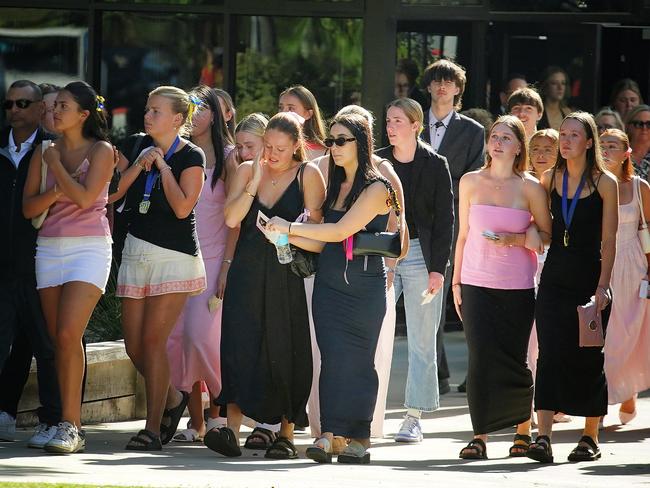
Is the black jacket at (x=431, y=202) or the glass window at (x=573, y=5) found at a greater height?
the glass window at (x=573, y=5)

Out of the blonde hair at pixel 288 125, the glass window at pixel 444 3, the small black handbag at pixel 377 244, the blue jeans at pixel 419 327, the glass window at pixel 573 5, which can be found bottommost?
the blue jeans at pixel 419 327

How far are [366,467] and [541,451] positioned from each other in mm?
1085

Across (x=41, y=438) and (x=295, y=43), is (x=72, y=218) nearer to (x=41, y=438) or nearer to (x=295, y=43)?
(x=41, y=438)

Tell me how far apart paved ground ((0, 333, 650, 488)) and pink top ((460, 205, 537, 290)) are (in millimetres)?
1038

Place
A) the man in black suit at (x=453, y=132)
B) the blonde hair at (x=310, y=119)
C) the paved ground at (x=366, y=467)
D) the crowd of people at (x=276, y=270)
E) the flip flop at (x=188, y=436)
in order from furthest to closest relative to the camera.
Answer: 1. the man in black suit at (x=453, y=132)
2. the blonde hair at (x=310, y=119)
3. the flip flop at (x=188, y=436)
4. the crowd of people at (x=276, y=270)
5. the paved ground at (x=366, y=467)

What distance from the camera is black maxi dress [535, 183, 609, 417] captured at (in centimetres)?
945

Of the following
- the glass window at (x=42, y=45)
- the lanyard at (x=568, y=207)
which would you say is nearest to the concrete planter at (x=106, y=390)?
the lanyard at (x=568, y=207)

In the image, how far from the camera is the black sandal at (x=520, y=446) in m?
9.52

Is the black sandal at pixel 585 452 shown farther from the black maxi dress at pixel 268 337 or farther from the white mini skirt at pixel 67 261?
the white mini skirt at pixel 67 261

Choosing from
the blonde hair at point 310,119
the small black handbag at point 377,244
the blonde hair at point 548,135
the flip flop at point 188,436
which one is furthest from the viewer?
the blonde hair at point 548,135

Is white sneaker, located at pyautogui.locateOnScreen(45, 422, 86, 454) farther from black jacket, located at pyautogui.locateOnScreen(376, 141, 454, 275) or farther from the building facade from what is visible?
the building facade

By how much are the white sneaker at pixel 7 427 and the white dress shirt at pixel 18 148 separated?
1510 mm

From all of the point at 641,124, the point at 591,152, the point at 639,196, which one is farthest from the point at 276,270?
the point at 641,124

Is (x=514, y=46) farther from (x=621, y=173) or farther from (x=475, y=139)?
(x=621, y=173)
